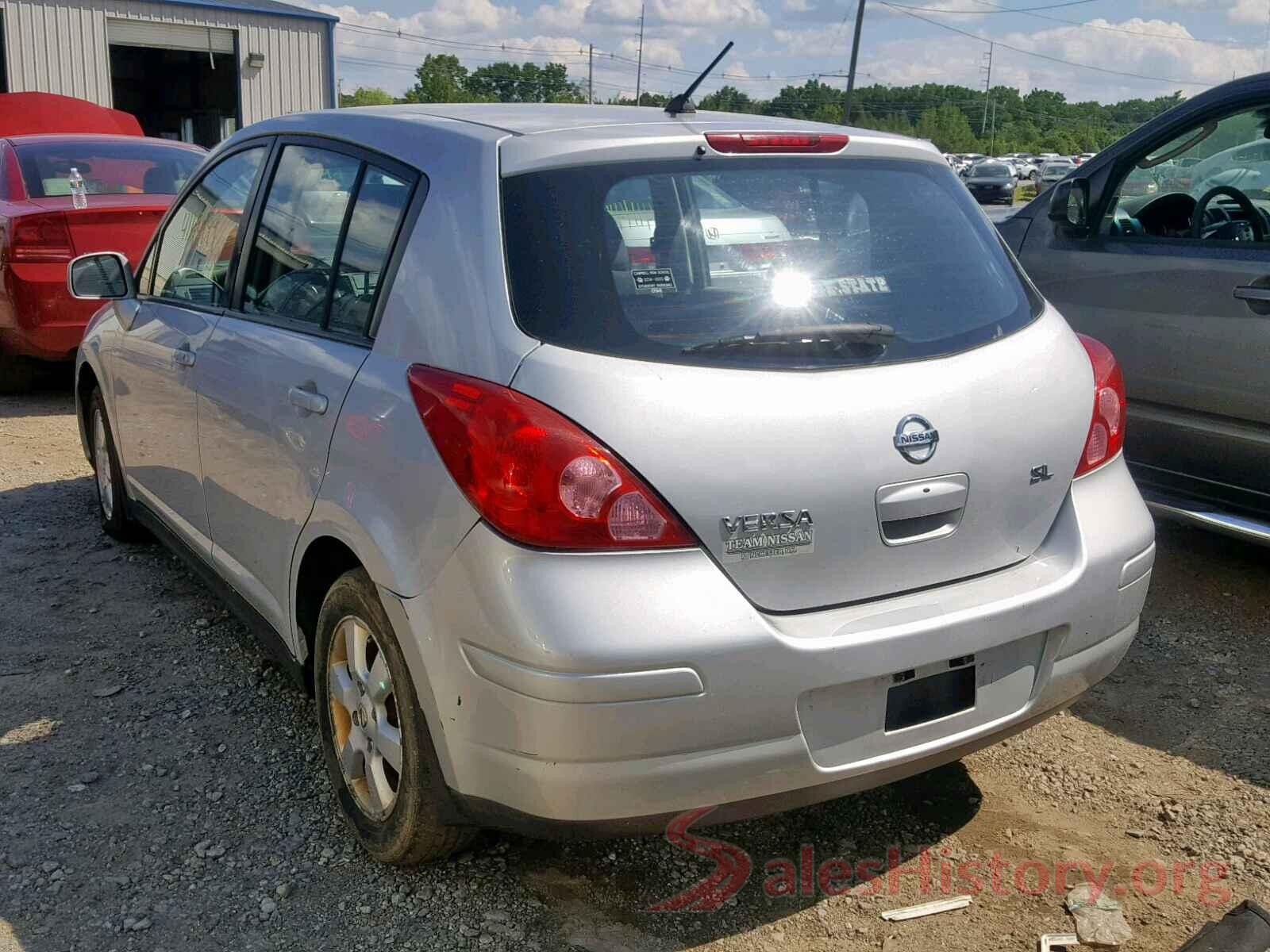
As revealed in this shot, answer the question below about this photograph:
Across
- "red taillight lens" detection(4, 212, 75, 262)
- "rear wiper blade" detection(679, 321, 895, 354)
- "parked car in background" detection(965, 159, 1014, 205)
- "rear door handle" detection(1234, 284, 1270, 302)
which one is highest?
"rear wiper blade" detection(679, 321, 895, 354)

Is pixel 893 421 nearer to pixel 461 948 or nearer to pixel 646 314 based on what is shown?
pixel 646 314

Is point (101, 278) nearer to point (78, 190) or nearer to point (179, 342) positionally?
point (179, 342)

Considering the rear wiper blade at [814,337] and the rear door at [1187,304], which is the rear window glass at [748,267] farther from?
the rear door at [1187,304]

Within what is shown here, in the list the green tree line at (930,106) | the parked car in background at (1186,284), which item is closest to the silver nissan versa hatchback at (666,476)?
the parked car in background at (1186,284)

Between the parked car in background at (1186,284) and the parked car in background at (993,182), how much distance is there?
35.8m

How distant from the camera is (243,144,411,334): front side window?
2.88 m

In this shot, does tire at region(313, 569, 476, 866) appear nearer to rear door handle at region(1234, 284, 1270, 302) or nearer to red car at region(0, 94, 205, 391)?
rear door handle at region(1234, 284, 1270, 302)

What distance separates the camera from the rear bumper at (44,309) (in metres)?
7.34

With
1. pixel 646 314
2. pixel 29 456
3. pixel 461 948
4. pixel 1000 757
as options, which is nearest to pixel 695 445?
pixel 646 314

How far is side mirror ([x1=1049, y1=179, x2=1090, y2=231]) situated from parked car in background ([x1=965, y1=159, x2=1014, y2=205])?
35.8 m

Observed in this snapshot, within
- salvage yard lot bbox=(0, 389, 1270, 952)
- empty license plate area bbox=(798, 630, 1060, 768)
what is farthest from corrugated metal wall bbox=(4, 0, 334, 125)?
empty license plate area bbox=(798, 630, 1060, 768)

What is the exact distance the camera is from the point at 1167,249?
15.1ft

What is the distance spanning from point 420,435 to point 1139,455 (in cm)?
328

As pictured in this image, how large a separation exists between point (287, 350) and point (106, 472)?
2.35 m
